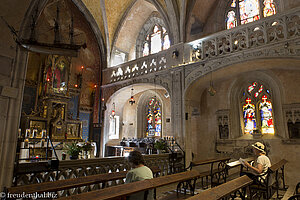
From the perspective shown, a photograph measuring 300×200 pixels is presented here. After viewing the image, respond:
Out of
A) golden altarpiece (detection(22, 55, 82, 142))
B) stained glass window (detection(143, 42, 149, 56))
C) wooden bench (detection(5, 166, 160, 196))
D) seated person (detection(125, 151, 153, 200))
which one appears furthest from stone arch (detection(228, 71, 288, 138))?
golden altarpiece (detection(22, 55, 82, 142))

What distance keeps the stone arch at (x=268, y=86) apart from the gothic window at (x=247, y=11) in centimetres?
322

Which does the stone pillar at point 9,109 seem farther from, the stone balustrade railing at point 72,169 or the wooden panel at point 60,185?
the wooden panel at point 60,185

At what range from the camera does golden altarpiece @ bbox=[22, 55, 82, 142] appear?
10578mm

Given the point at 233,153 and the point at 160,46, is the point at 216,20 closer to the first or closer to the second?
the point at 160,46

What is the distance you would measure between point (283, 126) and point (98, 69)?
449 inches

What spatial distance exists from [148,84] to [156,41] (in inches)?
185

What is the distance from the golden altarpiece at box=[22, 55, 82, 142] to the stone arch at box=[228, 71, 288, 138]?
28.1ft

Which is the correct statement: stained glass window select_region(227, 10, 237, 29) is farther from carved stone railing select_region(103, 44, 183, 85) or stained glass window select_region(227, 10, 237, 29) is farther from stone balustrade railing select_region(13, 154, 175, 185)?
stone balustrade railing select_region(13, 154, 175, 185)

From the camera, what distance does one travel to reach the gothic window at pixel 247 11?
10.5 metres

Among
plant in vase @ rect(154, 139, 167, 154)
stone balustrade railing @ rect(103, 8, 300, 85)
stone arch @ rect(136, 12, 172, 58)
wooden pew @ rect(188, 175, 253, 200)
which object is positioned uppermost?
stone arch @ rect(136, 12, 172, 58)

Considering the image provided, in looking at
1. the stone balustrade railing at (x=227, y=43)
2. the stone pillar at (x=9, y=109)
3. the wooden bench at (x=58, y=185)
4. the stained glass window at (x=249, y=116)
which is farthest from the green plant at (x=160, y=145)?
the stone pillar at (x=9, y=109)

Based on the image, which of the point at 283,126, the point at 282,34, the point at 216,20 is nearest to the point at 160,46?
the point at 216,20

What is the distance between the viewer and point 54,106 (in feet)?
36.9

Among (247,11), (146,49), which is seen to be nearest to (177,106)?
(247,11)
